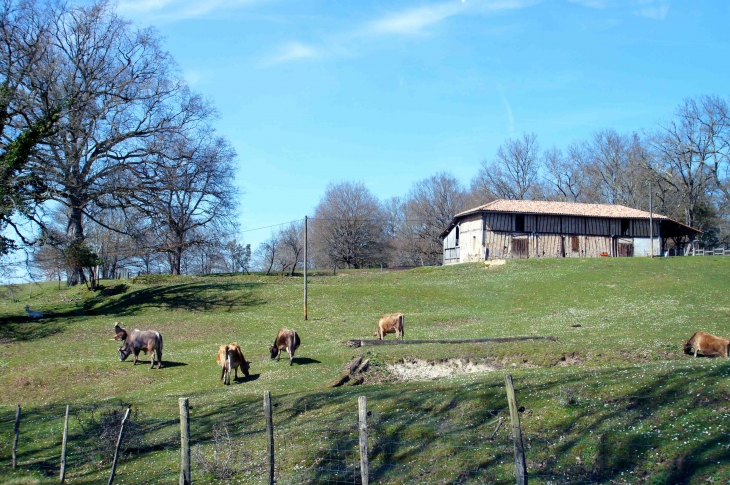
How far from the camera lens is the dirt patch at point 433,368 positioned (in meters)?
21.3

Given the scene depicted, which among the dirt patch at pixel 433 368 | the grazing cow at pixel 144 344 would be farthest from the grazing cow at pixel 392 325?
the grazing cow at pixel 144 344

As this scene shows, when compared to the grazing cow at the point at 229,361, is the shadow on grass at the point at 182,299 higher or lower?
higher

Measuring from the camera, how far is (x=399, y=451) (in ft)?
36.9

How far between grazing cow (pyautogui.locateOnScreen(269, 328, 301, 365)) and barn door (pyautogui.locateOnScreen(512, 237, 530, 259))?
39.4 meters

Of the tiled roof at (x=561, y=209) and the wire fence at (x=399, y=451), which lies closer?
the wire fence at (x=399, y=451)

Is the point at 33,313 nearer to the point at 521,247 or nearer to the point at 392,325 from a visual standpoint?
the point at 392,325

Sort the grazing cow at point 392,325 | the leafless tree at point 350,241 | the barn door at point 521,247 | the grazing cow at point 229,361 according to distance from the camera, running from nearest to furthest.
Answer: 1. the grazing cow at point 229,361
2. the grazing cow at point 392,325
3. the barn door at point 521,247
4. the leafless tree at point 350,241

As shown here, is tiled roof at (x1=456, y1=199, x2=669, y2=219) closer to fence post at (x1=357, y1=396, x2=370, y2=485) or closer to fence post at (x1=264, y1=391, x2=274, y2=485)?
fence post at (x1=264, y1=391, x2=274, y2=485)

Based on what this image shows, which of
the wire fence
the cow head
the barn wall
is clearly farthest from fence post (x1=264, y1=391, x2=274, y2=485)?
the barn wall

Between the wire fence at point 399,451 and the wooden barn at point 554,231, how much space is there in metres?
48.6

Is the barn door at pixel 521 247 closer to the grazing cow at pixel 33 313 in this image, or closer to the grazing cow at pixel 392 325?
the grazing cow at pixel 392 325

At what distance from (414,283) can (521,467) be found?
4077cm

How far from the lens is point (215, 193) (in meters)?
50.4

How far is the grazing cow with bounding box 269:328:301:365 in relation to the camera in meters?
26.2
